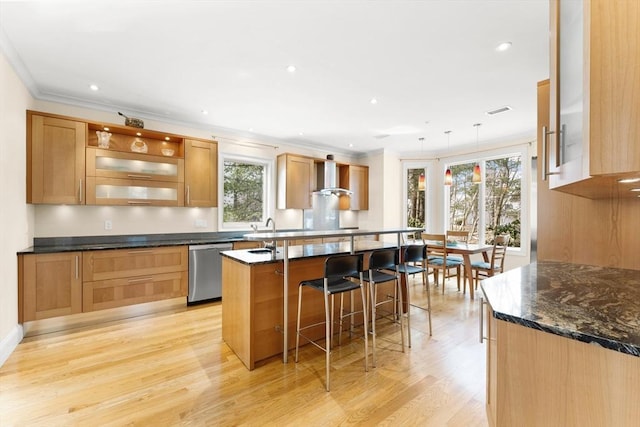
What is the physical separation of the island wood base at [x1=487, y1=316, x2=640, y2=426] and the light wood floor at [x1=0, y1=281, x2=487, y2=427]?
39.1 inches

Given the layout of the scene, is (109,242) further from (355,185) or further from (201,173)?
(355,185)

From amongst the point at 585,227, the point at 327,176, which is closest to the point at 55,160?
the point at 327,176

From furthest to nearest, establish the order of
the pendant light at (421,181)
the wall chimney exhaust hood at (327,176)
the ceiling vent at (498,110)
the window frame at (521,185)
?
the wall chimney exhaust hood at (327,176)
the window frame at (521,185)
the pendant light at (421,181)
the ceiling vent at (498,110)

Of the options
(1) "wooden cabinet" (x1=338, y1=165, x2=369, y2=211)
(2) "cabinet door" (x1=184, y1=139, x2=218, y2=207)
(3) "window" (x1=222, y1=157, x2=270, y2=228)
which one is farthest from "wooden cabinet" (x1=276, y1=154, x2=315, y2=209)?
(2) "cabinet door" (x1=184, y1=139, x2=218, y2=207)

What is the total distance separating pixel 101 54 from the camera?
8.50 ft

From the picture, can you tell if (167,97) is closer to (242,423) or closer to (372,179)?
(242,423)

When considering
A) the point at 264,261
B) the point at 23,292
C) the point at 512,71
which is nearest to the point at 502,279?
the point at 264,261

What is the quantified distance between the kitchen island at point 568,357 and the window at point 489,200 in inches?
189

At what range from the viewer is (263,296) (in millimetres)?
2469

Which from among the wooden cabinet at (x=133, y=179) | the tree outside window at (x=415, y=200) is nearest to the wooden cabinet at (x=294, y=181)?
the wooden cabinet at (x=133, y=179)

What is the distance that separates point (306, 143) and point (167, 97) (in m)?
2.77

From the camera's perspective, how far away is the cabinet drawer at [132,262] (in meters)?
3.26

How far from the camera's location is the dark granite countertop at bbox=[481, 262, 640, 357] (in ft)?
2.71

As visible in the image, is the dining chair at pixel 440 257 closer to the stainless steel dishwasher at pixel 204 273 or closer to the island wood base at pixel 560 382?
the stainless steel dishwasher at pixel 204 273
